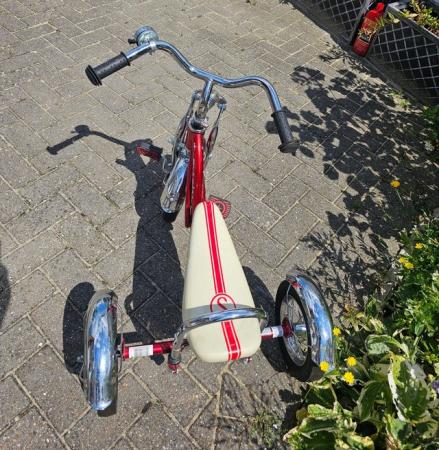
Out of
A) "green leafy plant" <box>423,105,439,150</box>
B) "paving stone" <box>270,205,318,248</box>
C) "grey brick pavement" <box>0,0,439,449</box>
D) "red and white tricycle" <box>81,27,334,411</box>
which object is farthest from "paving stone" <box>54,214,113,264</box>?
"green leafy plant" <box>423,105,439,150</box>

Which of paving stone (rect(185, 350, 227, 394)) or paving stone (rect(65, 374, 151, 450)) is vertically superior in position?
paving stone (rect(185, 350, 227, 394))

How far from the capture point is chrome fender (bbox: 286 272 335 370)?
2023 mm

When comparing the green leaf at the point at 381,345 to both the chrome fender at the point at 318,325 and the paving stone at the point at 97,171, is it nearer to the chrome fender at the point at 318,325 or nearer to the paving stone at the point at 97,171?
the chrome fender at the point at 318,325

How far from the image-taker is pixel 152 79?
4418 millimetres

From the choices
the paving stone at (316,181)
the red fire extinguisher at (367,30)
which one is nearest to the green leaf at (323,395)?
the paving stone at (316,181)

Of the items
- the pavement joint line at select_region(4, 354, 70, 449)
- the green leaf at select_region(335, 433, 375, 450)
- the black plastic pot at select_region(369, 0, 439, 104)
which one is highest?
the black plastic pot at select_region(369, 0, 439, 104)

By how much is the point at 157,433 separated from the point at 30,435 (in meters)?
0.73

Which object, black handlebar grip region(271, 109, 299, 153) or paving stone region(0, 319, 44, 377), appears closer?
black handlebar grip region(271, 109, 299, 153)

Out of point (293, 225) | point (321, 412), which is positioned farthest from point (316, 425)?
point (293, 225)

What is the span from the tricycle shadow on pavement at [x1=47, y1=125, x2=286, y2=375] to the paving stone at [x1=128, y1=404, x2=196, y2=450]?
0.34 metres

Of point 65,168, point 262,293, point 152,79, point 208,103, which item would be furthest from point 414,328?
point 152,79

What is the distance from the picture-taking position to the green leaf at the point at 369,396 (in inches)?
82.0

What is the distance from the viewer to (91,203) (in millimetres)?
3234

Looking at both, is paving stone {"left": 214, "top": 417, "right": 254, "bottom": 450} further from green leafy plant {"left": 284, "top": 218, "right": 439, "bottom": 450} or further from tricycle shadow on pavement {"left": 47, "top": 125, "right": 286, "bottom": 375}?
tricycle shadow on pavement {"left": 47, "top": 125, "right": 286, "bottom": 375}
